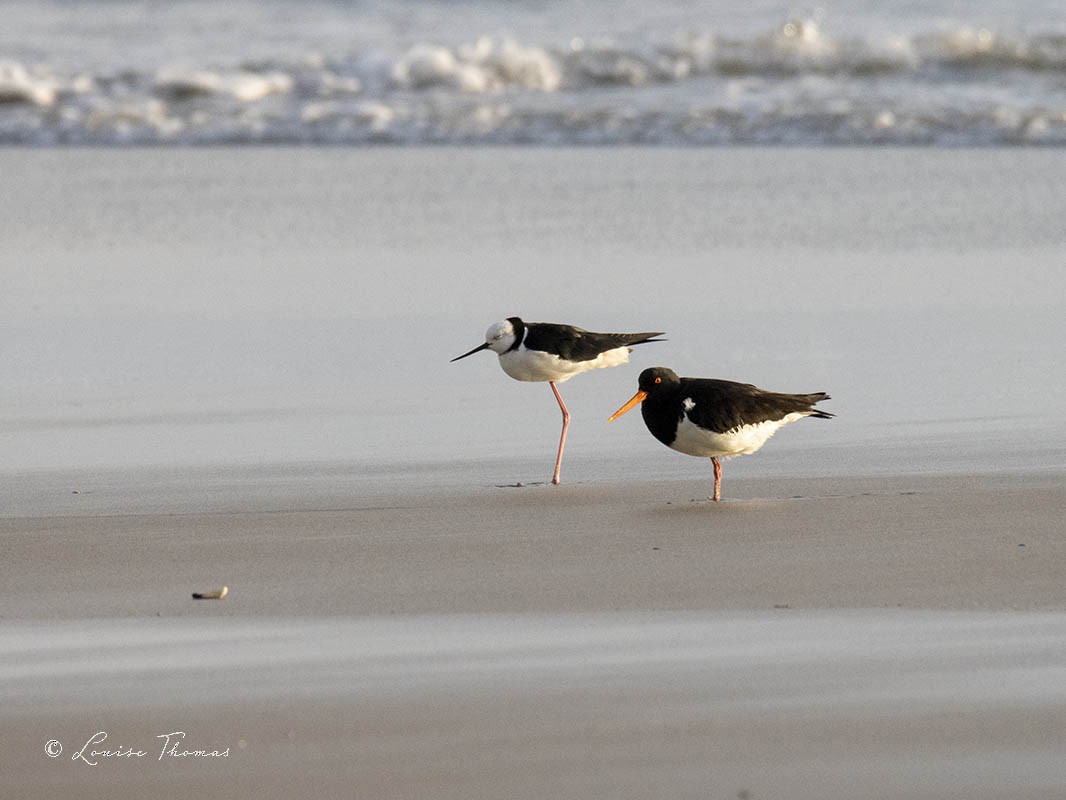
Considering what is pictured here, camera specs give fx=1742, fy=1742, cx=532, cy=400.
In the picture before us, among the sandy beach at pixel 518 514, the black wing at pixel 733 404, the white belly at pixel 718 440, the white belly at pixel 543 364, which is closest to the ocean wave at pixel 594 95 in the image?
the sandy beach at pixel 518 514

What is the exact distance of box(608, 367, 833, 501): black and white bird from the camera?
6004 mm

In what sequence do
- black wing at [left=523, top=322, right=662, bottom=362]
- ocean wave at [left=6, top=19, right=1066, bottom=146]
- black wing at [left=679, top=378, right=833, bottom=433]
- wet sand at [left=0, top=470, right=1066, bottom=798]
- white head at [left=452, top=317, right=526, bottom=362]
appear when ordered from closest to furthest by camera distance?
wet sand at [left=0, top=470, right=1066, bottom=798] → black wing at [left=679, top=378, right=833, bottom=433] → black wing at [left=523, top=322, right=662, bottom=362] → white head at [left=452, top=317, right=526, bottom=362] → ocean wave at [left=6, top=19, right=1066, bottom=146]

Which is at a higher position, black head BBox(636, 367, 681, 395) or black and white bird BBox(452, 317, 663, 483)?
black head BBox(636, 367, 681, 395)

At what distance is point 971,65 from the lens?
21000 mm

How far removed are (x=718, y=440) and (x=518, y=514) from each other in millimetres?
771

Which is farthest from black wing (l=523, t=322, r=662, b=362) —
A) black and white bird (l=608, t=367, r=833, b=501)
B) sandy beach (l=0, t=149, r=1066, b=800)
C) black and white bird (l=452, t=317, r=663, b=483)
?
black and white bird (l=608, t=367, r=833, b=501)

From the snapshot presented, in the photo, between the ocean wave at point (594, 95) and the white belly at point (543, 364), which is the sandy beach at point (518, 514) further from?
the ocean wave at point (594, 95)

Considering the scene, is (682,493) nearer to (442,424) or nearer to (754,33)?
(442,424)

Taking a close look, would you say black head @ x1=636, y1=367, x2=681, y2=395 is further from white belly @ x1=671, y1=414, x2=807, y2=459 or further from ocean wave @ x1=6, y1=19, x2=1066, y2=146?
Result: ocean wave @ x1=6, y1=19, x2=1066, y2=146

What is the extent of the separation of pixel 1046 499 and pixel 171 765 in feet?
10.9

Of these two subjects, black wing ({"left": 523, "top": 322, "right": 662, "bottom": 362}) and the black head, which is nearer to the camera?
the black head

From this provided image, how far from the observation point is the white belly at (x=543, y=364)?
7055 mm

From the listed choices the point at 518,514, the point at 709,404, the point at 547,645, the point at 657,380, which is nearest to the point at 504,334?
the point at 657,380

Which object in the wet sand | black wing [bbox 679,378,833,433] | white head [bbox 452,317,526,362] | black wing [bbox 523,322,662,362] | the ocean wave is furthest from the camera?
the ocean wave
